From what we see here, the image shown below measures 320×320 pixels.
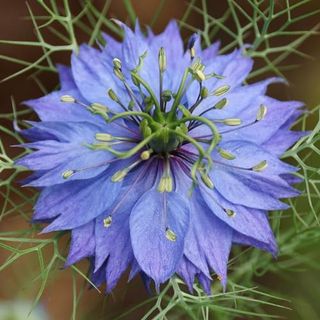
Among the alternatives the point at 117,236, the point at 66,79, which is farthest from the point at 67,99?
the point at 117,236

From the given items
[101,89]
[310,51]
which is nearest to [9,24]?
[310,51]

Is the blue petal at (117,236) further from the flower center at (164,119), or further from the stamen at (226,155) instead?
the stamen at (226,155)

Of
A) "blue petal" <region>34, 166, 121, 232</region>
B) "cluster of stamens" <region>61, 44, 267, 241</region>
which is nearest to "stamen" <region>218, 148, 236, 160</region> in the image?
"cluster of stamens" <region>61, 44, 267, 241</region>

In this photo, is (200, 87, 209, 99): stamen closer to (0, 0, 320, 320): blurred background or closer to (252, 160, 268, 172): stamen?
(252, 160, 268, 172): stamen

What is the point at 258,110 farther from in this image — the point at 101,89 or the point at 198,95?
the point at 101,89

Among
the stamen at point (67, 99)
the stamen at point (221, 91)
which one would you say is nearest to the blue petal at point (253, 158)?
the stamen at point (221, 91)

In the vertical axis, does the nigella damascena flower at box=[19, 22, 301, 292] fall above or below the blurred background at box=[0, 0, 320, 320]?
above
